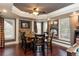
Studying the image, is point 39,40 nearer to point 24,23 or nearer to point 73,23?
point 24,23

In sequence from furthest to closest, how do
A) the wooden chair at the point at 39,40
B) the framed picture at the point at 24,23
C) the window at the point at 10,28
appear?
the window at the point at 10,28 < the framed picture at the point at 24,23 < the wooden chair at the point at 39,40

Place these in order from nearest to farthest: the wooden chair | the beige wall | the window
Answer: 1. the wooden chair
2. the beige wall
3. the window

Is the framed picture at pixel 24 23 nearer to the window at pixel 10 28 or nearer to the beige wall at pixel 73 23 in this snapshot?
the window at pixel 10 28

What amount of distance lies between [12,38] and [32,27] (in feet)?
5.19

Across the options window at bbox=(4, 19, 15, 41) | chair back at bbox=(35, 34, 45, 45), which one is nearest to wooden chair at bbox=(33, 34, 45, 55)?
chair back at bbox=(35, 34, 45, 45)

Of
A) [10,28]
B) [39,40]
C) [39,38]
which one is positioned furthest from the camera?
[10,28]

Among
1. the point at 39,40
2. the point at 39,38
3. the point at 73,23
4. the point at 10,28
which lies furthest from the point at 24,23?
the point at 73,23

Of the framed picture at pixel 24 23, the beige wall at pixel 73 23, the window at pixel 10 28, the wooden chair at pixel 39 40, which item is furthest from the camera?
the window at pixel 10 28

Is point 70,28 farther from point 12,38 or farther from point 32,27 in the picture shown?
point 12,38

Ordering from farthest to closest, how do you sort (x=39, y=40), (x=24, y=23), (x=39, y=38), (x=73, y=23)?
(x=24, y=23)
(x=73, y=23)
(x=39, y=38)
(x=39, y=40)

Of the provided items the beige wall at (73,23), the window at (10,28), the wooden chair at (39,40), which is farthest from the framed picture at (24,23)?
the beige wall at (73,23)

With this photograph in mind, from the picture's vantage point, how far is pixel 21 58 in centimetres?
81

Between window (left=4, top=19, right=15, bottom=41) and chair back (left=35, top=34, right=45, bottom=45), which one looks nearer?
chair back (left=35, top=34, right=45, bottom=45)

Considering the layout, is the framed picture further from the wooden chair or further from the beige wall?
the beige wall
